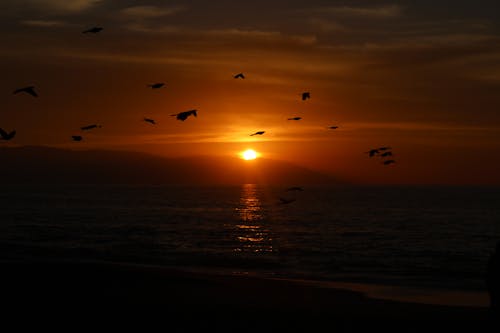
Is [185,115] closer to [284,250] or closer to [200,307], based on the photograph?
[200,307]

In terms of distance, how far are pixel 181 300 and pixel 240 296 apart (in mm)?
2631

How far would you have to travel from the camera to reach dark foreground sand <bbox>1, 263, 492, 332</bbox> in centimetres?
1928

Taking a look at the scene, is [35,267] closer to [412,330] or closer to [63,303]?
[63,303]

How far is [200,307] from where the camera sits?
22328 millimetres

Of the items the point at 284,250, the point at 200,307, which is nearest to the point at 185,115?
the point at 200,307

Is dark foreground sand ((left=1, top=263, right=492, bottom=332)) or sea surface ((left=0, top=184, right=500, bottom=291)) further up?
dark foreground sand ((left=1, top=263, right=492, bottom=332))

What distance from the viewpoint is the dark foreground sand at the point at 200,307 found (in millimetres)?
19281

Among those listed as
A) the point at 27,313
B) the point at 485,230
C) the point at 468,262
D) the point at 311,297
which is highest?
the point at 27,313

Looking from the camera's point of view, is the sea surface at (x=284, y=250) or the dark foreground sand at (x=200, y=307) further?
the sea surface at (x=284, y=250)

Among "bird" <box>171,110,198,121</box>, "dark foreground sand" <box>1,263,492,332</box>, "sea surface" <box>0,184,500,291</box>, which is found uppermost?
"bird" <box>171,110,198,121</box>

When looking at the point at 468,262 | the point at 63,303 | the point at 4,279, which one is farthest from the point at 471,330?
the point at 468,262

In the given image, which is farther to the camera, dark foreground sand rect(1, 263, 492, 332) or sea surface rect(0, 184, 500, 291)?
sea surface rect(0, 184, 500, 291)

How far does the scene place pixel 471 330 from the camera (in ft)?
65.7

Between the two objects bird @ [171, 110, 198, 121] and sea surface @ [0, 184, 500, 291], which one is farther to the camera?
sea surface @ [0, 184, 500, 291]
